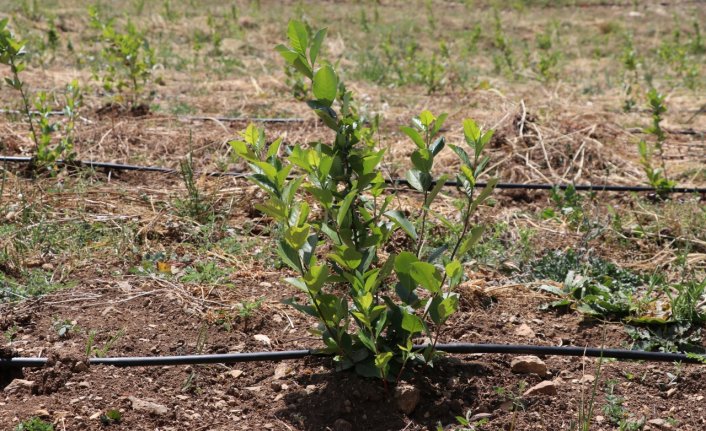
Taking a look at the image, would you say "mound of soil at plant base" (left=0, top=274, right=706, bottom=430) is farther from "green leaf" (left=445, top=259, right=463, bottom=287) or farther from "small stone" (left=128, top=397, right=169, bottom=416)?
"green leaf" (left=445, top=259, right=463, bottom=287)

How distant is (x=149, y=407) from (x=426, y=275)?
Result: 0.98 meters

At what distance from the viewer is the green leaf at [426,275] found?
245 centimetres

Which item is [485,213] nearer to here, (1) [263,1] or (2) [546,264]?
(2) [546,264]

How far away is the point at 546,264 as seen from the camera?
3.70 m

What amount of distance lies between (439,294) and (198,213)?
6.31 feet

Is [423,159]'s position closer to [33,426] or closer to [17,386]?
[33,426]

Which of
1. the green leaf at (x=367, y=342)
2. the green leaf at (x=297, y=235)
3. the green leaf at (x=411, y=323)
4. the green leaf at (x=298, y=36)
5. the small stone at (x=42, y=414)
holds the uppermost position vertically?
the green leaf at (x=298, y=36)

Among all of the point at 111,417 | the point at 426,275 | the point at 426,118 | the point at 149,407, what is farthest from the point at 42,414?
the point at 426,118

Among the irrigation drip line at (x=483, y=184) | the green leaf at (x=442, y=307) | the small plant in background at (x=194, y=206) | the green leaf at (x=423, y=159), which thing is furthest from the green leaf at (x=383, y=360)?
the irrigation drip line at (x=483, y=184)

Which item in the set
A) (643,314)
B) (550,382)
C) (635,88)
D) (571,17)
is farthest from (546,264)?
(571,17)

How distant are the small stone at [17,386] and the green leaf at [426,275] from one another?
132cm

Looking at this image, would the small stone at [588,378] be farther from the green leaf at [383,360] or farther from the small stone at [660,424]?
the green leaf at [383,360]

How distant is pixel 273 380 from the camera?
109 inches

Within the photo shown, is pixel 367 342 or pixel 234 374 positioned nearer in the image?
pixel 367 342
